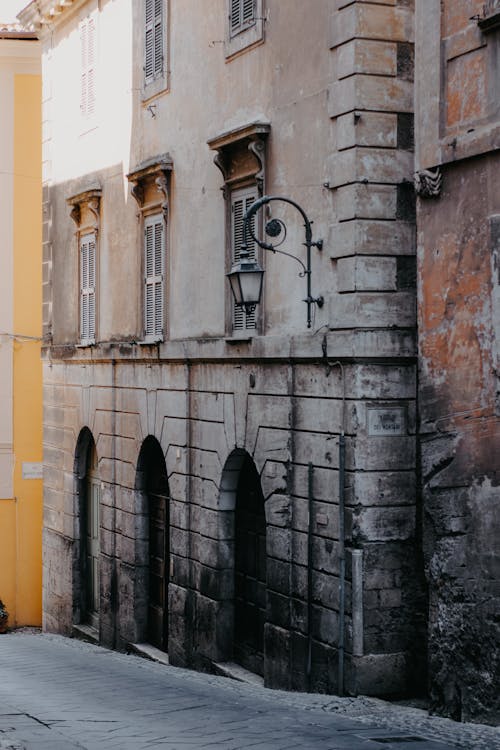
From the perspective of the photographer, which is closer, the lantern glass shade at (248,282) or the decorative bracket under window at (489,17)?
the decorative bracket under window at (489,17)

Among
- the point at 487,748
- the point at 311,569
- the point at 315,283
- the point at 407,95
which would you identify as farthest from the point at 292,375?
the point at 487,748

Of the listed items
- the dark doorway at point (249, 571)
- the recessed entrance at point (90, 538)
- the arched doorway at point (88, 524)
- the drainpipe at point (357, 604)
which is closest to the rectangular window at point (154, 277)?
the dark doorway at point (249, 571)

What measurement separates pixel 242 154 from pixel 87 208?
245 inches

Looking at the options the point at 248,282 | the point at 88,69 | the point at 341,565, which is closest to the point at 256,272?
the point at 248,282

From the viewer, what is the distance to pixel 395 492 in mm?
12789

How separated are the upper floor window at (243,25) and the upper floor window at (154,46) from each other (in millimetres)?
2217

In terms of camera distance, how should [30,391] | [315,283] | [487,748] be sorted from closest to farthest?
[487,748] < [315,283] < [30,391]

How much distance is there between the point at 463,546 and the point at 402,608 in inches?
69.0

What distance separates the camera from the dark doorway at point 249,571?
1514cm

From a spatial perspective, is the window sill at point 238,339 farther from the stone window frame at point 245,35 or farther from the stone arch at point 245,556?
the stone window frame at point 245,35

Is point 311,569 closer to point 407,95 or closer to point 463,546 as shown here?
point 463,546

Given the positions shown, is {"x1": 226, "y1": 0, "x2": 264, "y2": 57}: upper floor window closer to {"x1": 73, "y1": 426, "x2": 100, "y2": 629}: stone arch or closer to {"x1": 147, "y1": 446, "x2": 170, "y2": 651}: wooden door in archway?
{"x1": 147, "y1": 446, "x2": 170, "y2": 651}: wooden door in archway

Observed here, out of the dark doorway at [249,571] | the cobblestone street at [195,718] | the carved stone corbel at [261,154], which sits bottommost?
the cobblestone street at [195,718]

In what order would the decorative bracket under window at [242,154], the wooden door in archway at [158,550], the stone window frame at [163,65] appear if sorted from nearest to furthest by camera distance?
1. the decorative bracket under window at [242,154]
2. the stone window frame at [163,65]
3. the wooden door in archway at [158,550]
